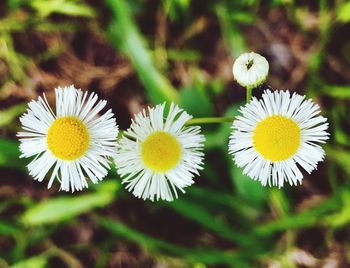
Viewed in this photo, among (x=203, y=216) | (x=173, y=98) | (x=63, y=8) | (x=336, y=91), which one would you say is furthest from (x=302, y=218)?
(x=63, y=8)

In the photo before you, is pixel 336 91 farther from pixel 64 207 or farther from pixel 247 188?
pixel 64 207

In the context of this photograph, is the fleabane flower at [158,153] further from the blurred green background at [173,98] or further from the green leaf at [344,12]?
the green leaf at [344,12]

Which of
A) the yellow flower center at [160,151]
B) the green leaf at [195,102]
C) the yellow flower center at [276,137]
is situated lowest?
the yellow flower center at [160,151]

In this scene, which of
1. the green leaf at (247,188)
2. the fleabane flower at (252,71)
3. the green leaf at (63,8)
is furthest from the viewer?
the green leaf at (63,8)

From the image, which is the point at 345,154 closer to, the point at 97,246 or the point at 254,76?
the point at 254,76

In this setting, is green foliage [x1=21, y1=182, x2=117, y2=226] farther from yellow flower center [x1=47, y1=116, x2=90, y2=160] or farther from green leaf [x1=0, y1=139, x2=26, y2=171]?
yellow flower center [x1=47, y1=116, x2=90, y2=160]

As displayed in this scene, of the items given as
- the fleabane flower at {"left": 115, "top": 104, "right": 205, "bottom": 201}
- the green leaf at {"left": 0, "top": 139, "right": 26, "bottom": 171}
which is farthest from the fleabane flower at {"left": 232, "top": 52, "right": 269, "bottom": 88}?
the green leaf at {"left": 0, "top": 139, "right": 26, "bottom": 171}

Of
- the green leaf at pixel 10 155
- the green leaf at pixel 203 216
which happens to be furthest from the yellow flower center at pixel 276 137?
the green leaf at pixel 10 155
